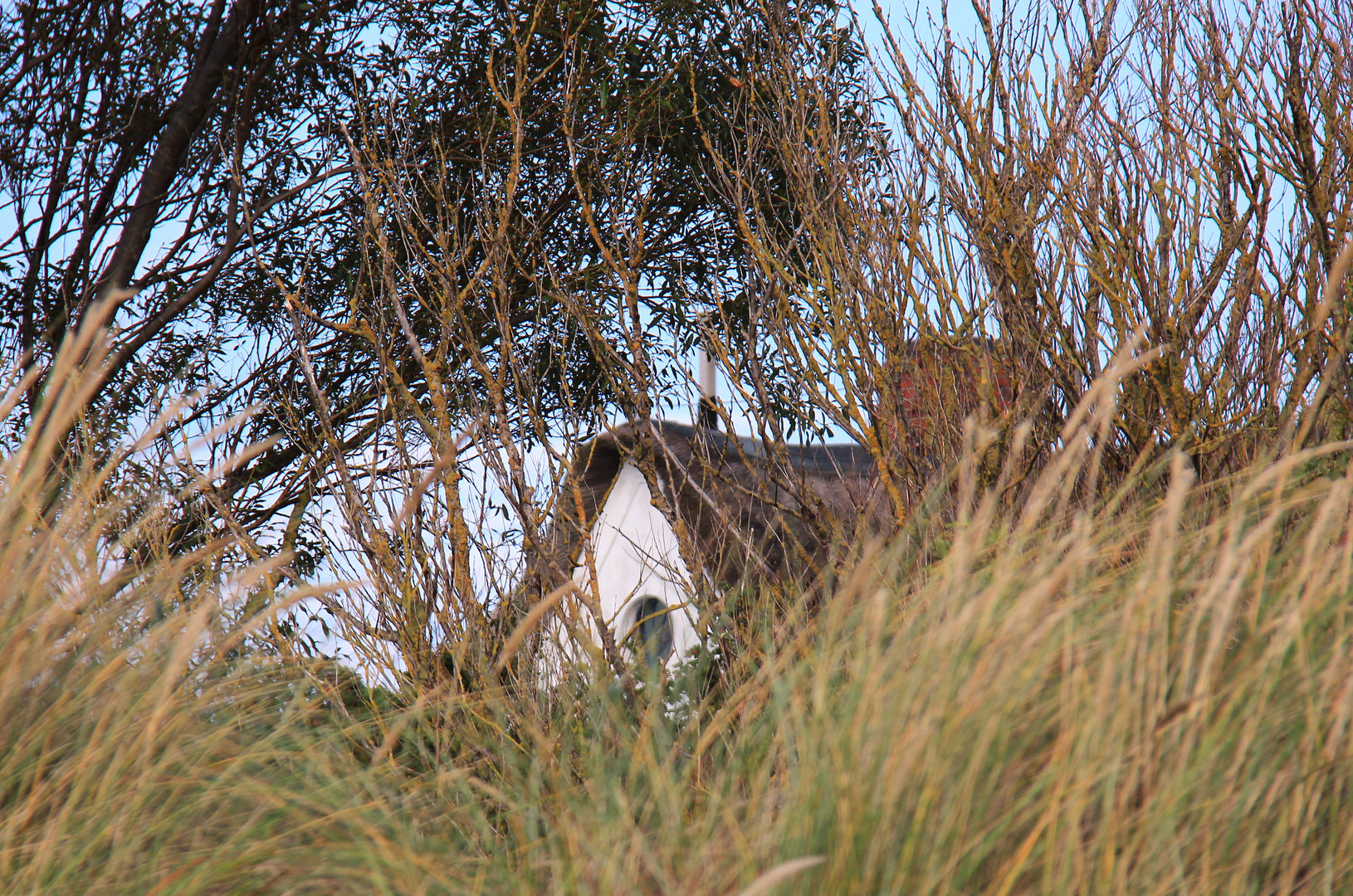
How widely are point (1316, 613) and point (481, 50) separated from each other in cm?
791

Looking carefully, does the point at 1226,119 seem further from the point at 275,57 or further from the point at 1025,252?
the point at 275,57

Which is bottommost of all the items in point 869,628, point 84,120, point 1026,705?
point 1026,705

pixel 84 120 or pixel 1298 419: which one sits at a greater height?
pixel 84 120

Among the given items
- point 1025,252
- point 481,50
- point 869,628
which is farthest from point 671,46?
point 869,628

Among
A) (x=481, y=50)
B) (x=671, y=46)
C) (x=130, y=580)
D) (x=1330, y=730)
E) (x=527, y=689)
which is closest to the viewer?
(x=1330, y=730)

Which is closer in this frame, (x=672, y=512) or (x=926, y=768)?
(x=926, y=768)

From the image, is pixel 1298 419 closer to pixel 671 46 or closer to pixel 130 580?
pixel 130 580

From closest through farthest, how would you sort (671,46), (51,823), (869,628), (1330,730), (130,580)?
1. (1330,730)
2. (51,823)
3. (869,628)
4. (130,580)
5. (671,46)

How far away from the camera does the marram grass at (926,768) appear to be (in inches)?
60.8

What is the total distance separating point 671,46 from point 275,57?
3.09 m

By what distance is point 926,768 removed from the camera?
5.08 feet

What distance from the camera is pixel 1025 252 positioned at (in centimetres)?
438

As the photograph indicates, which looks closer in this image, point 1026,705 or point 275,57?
point 1026,705

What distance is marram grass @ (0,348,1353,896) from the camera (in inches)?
60.8
